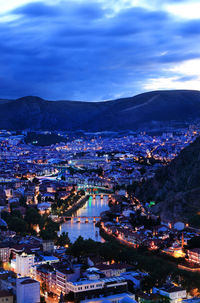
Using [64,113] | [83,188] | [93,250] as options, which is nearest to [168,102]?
[64,113]

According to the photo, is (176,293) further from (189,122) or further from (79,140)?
(189,122)

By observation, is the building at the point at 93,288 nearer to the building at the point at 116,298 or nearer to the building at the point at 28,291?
the building at the point at 116,298

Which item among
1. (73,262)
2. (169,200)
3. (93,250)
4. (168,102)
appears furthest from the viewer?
(168,102)

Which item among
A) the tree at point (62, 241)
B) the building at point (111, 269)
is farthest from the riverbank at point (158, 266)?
the tree at point (62, 241)

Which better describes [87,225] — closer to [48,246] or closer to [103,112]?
[48,246]

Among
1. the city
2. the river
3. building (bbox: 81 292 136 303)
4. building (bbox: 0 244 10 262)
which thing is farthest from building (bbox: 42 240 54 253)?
building (bbox: 81 292 136 303)

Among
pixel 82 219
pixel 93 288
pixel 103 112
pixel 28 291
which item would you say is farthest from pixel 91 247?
pixel 103 112

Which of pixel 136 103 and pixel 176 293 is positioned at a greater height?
pixel 136 103
